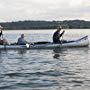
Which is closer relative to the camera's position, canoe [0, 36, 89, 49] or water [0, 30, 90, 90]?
water [0, 30, 90, 90]

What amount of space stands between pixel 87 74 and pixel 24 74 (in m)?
3.41

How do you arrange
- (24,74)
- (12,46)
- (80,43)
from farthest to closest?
(80,43) < (12,46) < (24,74)

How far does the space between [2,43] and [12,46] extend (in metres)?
0.98

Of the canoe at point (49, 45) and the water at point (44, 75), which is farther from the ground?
the canoe at point (49, 45)

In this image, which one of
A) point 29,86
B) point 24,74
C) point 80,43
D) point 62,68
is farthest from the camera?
point 80,43

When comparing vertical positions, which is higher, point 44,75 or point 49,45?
point 49,45

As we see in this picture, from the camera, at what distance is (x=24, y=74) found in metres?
19.6

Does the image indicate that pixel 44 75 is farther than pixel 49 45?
No

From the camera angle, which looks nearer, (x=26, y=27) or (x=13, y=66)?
(x=13, y=66)

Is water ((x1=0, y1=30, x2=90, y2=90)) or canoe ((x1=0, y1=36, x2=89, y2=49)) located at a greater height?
canoe ((x1=0, y1=36, x2=89, y2=49))

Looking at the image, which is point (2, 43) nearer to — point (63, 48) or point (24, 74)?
point (63, 48)

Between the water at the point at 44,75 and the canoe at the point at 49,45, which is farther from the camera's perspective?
the canoe at the point at 49,45

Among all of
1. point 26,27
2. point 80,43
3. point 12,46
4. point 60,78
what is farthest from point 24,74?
point 26,27

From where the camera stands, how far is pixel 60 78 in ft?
60.4
